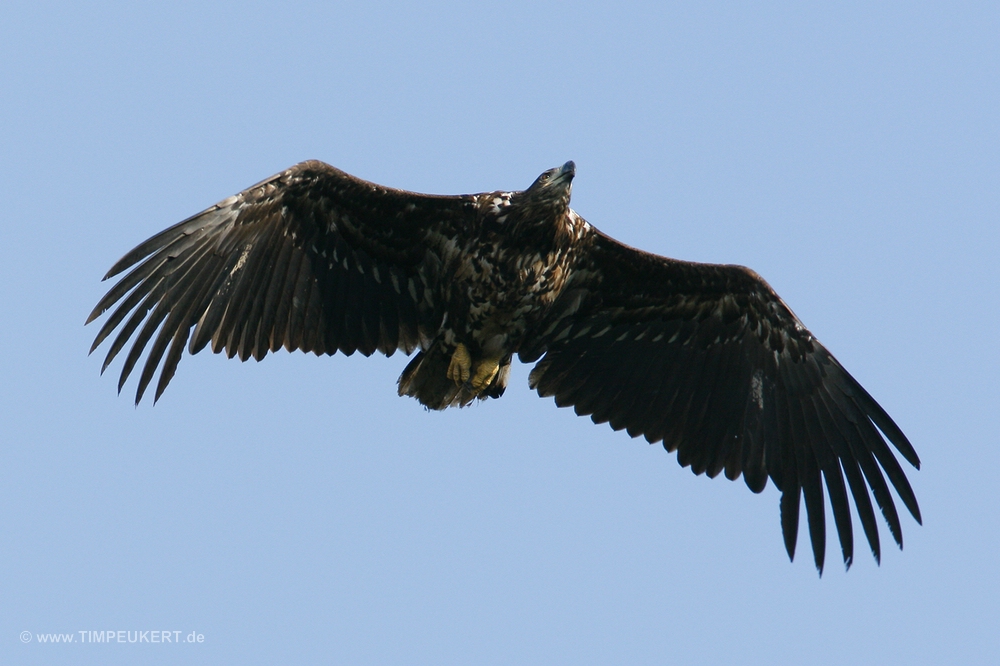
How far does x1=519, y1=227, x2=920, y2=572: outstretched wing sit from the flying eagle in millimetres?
13

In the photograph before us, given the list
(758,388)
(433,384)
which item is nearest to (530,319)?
(433,384)

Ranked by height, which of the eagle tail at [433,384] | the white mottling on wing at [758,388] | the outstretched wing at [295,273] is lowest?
the white mottling on wing at [758,388]

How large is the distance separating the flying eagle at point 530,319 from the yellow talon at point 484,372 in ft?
0.05

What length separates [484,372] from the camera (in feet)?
40.0

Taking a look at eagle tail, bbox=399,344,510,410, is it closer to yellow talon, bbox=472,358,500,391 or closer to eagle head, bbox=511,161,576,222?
yellow talon, bbox=472,358,500,391

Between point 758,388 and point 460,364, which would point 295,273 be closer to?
point 460,364

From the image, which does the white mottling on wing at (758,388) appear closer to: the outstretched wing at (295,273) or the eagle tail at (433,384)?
the eagle tail at (433,384)

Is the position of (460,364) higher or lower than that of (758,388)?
higher

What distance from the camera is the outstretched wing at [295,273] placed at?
447 inches

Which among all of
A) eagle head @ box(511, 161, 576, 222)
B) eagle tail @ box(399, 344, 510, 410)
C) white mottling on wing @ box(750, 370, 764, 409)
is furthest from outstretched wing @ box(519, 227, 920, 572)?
eagle tail @ box(399, 344, 510, 410)

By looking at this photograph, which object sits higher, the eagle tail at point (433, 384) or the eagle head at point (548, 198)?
the eagle head at point (548, 198)

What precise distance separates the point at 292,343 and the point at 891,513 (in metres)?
5.41

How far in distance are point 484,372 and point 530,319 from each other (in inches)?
26.6

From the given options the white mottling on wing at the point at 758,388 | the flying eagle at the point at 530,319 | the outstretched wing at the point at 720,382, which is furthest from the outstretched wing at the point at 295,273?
the white mottling on wing at the point at 758,388
